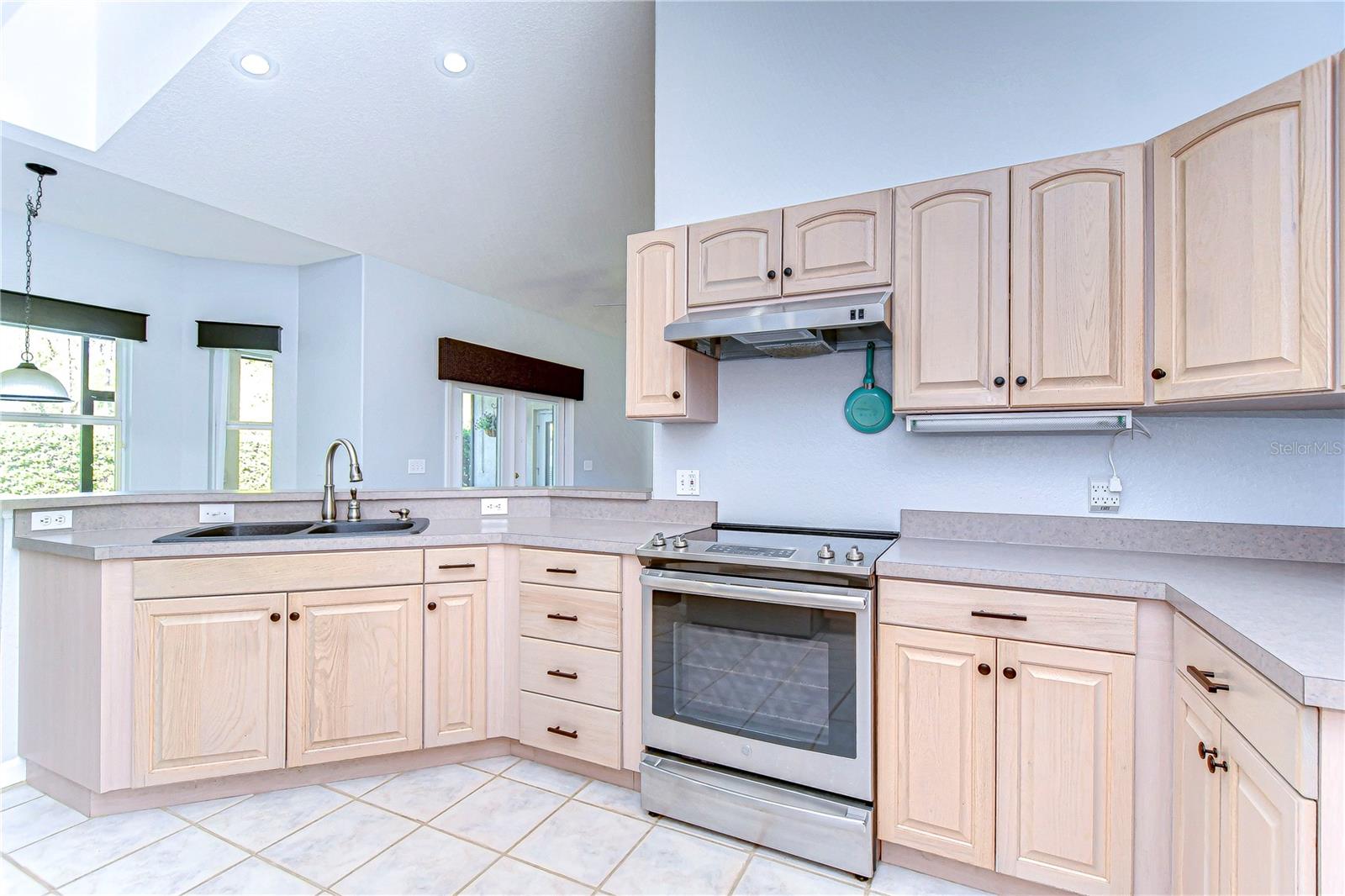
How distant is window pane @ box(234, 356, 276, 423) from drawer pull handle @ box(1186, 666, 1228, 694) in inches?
224

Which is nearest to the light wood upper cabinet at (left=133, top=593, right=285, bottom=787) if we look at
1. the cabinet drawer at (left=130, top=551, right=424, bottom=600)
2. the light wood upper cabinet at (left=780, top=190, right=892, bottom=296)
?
the cabinet drawer at (left=130, top=551, right=424, bottom=600)

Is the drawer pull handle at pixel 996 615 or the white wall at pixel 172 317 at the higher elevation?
the white wall at pixel 172 317

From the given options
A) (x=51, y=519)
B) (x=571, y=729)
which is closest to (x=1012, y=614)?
(x=571, y=729)

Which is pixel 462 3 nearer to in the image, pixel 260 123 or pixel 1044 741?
pixel 260 123

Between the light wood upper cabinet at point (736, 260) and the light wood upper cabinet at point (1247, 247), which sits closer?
the light wood upper cabinet at point (1247, 247)

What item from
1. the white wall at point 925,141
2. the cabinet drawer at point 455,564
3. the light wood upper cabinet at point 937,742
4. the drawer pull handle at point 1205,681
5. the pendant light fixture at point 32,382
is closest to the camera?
the drawer pull handle at point 1205,681

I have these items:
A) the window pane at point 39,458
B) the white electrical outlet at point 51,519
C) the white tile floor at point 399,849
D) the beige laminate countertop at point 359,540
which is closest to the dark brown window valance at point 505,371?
the window pane at point 39,458

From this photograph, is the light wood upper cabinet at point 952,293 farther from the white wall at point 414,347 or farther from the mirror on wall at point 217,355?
the white wall at point 414,347

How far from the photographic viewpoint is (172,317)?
456cm

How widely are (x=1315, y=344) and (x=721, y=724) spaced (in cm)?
174

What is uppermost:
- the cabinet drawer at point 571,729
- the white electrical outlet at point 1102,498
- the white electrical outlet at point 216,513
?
the white electrical outlet at point 1102,498

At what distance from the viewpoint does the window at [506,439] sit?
538 cm

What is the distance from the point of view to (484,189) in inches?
151

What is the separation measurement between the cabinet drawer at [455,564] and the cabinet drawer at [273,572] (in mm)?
42
